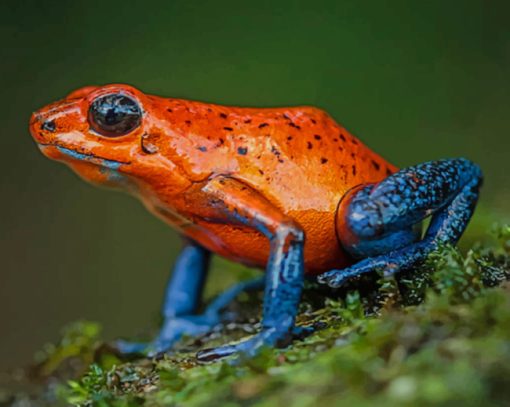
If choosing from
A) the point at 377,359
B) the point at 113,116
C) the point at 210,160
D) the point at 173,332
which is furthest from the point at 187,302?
the point at 377,359

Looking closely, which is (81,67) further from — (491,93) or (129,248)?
(491,93)

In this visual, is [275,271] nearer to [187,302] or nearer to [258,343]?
[258,343]

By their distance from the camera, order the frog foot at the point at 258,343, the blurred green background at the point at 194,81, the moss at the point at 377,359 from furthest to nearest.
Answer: the blurred green background at the point at 194,81 → the frog foot at the point at 258,343 → the moss at the point at 377,359

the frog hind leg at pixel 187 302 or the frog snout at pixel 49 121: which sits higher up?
the frog snout at pixel 49 121

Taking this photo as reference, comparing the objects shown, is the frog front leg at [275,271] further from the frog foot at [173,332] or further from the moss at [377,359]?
the frog foot at [173,332]

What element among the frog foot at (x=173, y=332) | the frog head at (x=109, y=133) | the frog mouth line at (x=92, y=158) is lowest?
the frog foot at (x=173, y=332)

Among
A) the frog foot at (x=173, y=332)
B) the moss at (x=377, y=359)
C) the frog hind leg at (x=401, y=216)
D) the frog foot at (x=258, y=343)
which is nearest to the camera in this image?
the moss at (x=377, y=359)

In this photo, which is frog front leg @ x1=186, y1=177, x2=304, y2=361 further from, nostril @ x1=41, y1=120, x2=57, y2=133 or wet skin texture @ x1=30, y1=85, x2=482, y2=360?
nostril @ x1=41, y1=120, x2=57, y2=133

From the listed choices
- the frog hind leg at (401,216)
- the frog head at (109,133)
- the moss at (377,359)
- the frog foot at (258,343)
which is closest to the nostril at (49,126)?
the frog head at (109,133)
